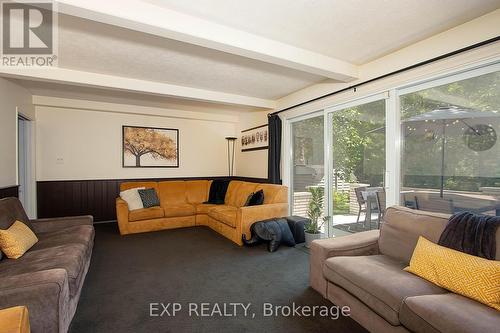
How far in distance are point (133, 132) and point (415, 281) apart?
218 inches

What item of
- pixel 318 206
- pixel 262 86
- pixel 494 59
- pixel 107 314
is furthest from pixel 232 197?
pixel 494 59

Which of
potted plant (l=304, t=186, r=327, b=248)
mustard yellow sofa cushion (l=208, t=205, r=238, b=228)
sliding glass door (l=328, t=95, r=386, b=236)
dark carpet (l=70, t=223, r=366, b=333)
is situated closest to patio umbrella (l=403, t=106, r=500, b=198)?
sliding glass door (l=328, t=95, r=386, b=236)

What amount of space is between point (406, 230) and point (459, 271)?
585mm

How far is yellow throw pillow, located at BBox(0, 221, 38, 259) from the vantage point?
2.07m

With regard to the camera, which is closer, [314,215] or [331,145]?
[314,215]

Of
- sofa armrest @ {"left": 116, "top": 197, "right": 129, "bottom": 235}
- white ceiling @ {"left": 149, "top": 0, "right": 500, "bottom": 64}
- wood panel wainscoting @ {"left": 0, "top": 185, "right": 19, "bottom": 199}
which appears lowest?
sofa armrest @ {"left": 116, "top": 197, "right": 129, "bottom": 235}

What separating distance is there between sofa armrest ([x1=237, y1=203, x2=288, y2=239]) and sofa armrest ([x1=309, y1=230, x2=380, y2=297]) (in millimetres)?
1414

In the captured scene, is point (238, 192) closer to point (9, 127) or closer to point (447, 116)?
point (447, 116)

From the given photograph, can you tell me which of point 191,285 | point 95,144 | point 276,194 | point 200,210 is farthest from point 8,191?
point 276,194

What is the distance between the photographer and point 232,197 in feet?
16.6

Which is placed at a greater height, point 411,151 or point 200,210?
point 411,151

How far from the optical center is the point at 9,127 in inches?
140

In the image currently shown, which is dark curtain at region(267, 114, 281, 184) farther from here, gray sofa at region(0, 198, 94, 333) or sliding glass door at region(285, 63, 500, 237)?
gray sofa at region(0, 198, 94, 333)

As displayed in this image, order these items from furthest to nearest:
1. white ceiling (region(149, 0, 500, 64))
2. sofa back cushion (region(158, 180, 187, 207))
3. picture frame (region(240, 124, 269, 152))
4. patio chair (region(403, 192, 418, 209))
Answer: picture frame (region(240, 124, 269, 152)) → sofa back cushion (region(158, 180, 187, 207)) → patio chair (region(403, 192, 418, 209)) → white ceiling (region(149, 0, 500, 64))
